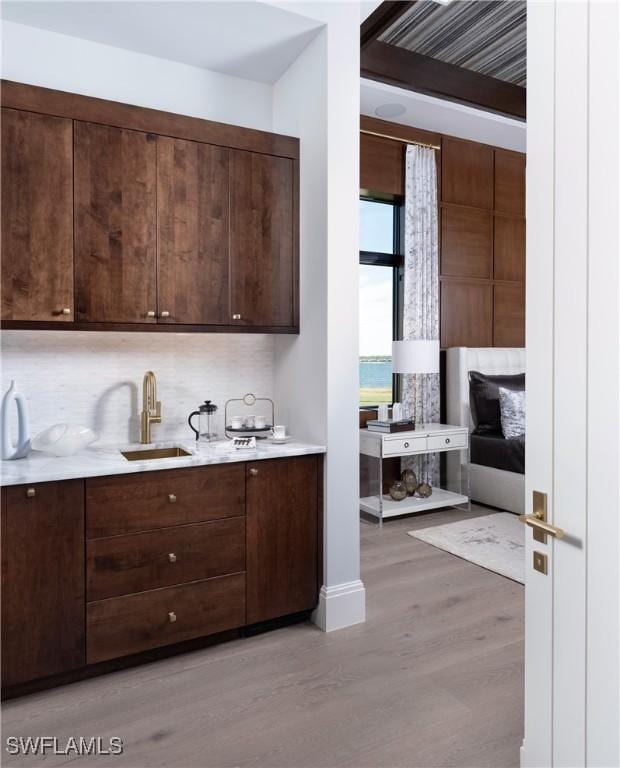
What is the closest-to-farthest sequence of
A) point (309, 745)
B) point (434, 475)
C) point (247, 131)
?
point (309, 745) < point (247, 131) < point (434, 475)

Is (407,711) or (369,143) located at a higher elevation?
(369,143)

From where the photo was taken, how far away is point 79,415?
2.79 m

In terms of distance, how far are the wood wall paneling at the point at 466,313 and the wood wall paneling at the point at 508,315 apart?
77mm

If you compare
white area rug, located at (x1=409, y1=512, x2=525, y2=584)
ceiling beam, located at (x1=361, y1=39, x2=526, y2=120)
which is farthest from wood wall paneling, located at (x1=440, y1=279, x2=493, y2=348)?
white area rug, located at (x1=409, y1=512, x2=525, y2=584)

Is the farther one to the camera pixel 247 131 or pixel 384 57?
pixel 384 57

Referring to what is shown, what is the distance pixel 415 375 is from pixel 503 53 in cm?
249

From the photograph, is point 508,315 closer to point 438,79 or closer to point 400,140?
point 400,140

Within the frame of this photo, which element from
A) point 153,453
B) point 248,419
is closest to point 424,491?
point 248,419

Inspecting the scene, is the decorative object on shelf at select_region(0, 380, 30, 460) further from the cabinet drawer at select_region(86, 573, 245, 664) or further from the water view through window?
the water view through window

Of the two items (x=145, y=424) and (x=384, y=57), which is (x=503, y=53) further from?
(x=145, y=424)

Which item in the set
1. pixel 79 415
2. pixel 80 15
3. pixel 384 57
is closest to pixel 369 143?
pixel 384 57

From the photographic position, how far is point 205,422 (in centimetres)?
308

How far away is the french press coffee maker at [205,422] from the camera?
2.89 meters

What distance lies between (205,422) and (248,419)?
299mm
